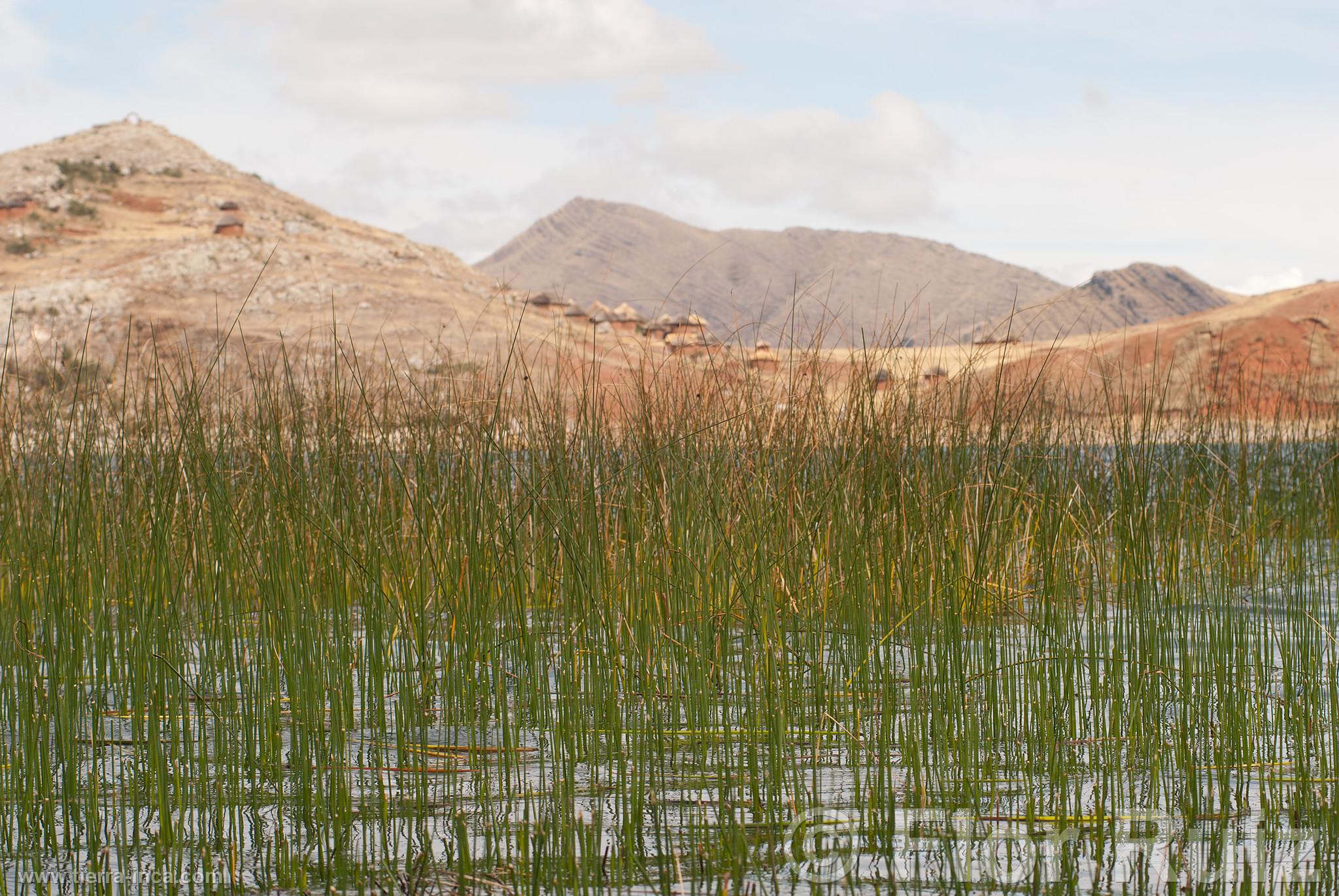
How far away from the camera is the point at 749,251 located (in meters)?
105

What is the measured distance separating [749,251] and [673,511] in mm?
104423

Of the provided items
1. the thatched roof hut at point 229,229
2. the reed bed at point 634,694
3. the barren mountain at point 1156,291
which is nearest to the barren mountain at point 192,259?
the thatched roof hut at point 229,229

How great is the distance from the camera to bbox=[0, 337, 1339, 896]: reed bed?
1.92 m

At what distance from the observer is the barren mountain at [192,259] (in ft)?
81.9

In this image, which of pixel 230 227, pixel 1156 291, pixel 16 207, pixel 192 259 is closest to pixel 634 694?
pixel 192 259

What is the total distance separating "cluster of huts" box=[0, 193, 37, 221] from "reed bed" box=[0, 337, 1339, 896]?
38.1m

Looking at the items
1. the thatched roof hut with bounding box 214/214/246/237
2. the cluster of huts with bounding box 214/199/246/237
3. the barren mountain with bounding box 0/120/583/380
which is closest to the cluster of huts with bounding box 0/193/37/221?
the barren mountain with bounding box 0/120/583/380

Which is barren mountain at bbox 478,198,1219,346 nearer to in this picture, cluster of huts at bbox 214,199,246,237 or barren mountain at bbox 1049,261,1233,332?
barren mountain at bbox 1049,261,1233,332

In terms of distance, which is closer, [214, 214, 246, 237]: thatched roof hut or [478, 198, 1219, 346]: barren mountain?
[214, 214, 246, 237]: thatched roof hut

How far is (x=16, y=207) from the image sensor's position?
36094 mm

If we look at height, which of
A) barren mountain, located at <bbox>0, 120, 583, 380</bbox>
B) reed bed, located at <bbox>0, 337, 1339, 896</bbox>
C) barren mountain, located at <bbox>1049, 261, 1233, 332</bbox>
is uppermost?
barren mountain, located at <bbox>1049, 261, 1233, 332</bbox>

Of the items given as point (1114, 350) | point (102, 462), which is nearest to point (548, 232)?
point (1114, 350)

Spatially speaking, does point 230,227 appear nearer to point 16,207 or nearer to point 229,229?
point 229,229

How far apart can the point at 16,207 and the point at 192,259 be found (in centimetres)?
1036
